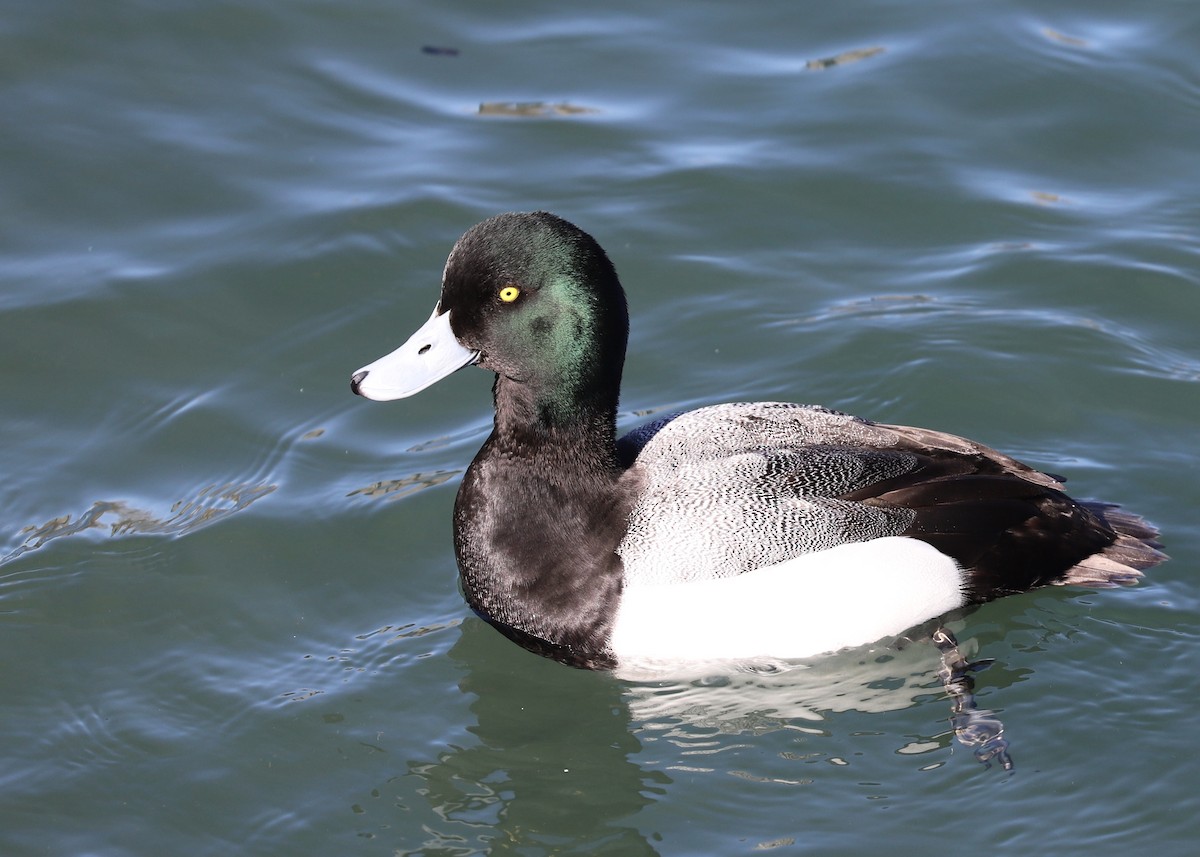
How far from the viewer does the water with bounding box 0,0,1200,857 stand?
548 centimetres

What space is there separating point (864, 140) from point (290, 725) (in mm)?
5802

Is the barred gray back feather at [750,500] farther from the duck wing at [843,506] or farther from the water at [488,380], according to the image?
the water at [488,380]

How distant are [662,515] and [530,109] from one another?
197 inches

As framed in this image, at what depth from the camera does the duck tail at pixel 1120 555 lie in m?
6.11

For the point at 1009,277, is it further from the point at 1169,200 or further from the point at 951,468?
the point at 951,468

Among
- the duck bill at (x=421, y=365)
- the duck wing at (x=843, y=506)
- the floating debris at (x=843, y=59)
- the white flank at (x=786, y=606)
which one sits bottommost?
the white flank at (x=786, y=606)

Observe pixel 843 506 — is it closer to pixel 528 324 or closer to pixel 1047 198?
pixel 528 324

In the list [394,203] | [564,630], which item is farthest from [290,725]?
[394,203]

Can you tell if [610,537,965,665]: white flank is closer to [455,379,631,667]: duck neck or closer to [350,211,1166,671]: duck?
[350,211,1166,671]: duck

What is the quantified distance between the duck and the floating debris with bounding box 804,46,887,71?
5.11 meters

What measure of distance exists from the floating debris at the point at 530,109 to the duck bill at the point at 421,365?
4.51m

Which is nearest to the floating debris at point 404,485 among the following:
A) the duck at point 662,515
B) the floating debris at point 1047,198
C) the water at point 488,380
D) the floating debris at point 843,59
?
the water at point 488,380

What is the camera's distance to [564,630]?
5.88 meters

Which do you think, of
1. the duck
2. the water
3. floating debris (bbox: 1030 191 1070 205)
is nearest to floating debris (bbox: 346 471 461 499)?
the water
